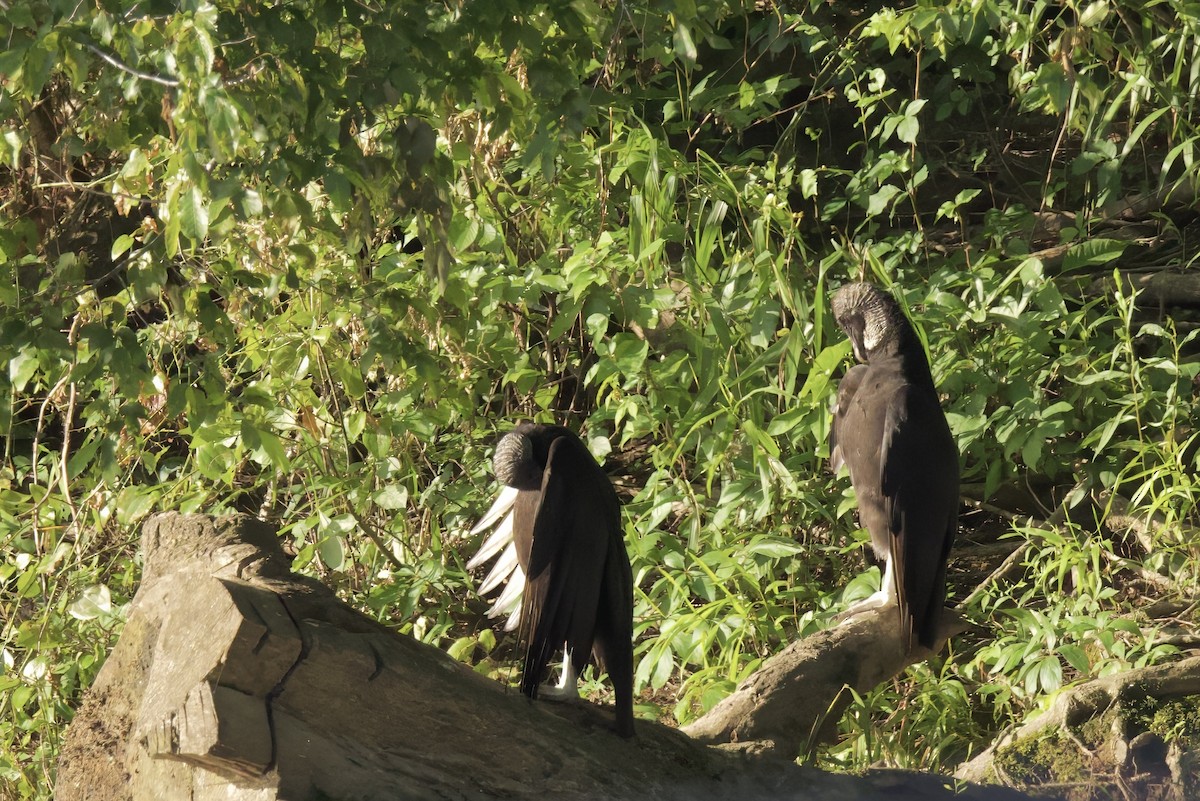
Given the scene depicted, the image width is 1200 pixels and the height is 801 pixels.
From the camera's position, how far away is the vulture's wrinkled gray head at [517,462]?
7.63 feet

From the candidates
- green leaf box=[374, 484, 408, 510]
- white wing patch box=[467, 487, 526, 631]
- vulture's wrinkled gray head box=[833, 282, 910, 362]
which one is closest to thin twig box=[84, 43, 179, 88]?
white wing patch box=[467, 487, 526, 631]

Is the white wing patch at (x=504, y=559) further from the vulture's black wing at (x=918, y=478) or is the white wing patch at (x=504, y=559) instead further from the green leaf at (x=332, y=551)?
the vulture's black wing at (x=918, y=478)

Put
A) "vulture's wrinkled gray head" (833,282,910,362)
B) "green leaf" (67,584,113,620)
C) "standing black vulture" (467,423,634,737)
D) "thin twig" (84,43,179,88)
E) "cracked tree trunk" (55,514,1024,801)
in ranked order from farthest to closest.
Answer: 1. "green leaf" (67,584,113,620)
2. "vulture's wrinkled gray head" (833,282,910,362)
3. "standing black vulture" (467,423,634,737)
4. "thin twig" (84,43,179,88)
5. "cracked tree trunk" (55,514,1024,801)

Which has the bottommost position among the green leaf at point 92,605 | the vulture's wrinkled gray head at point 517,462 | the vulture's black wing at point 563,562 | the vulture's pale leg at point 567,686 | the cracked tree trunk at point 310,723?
the cracked tree trunk at point 310,723

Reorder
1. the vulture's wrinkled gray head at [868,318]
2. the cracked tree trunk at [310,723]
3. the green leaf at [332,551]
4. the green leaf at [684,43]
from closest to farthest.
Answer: the cracked tree trunk at [310,723], the green leaf at [684,43], the vulture's wrinkled gray head at [868,318], the green leaf at [332,551]


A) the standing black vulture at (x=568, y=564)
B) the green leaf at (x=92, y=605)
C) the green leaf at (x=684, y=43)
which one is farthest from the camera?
the green leaf at (x=92, y=605)

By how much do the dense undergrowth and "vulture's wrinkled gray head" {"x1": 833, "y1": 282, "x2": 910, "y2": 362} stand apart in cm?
20

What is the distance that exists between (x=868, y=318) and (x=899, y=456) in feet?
1.19

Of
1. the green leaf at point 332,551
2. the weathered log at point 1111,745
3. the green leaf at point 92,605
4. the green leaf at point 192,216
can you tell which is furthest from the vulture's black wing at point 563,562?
the green leaf at point 92,605

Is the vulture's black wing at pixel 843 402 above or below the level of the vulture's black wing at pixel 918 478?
above

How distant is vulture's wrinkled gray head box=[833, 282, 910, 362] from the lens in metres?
2.94

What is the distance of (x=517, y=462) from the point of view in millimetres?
2330

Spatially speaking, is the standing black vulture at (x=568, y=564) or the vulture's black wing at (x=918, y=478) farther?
the vulture's black wing at (x=918, y=478)

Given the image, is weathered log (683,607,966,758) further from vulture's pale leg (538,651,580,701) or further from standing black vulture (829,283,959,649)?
vulture's pale leg (538,651,580,701)
